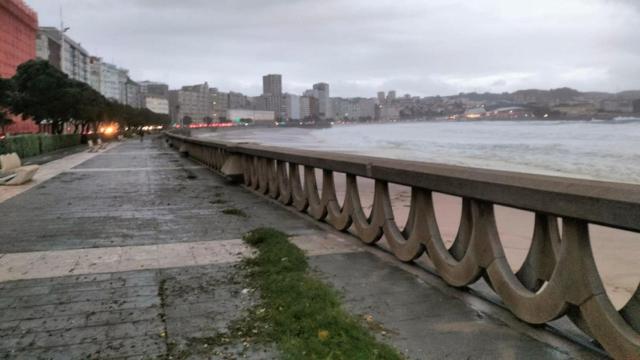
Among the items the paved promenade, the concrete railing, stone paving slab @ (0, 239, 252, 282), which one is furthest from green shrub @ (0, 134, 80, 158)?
the concrete railing

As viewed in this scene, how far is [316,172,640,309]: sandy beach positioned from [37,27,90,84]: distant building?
133m

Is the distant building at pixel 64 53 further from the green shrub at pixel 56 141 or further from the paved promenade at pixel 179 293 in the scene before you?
the paved promenade at pixel 179 293

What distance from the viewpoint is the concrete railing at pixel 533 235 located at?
3.30m

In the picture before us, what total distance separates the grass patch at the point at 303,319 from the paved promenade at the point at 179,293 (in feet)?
0.48

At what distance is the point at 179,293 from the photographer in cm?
497

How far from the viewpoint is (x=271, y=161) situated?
11.6 meters

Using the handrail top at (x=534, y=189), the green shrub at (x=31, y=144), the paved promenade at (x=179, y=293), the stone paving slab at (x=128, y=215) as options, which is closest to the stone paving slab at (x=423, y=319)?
the paved promenade at (x=179, y=293)

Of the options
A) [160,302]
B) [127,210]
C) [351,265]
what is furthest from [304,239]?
[127,210]

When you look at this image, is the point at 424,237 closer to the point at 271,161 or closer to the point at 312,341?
the point at 312,341

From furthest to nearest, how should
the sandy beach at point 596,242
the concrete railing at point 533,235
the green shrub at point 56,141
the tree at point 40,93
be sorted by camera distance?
1. the tree at point 40,93
2. the green shrub at point 56,141
3. the sandy beach at point 596,242
4. the concrete railing at point 533,235

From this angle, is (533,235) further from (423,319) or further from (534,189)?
(423,319)

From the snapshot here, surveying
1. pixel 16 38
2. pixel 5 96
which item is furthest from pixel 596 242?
pixel 16 38

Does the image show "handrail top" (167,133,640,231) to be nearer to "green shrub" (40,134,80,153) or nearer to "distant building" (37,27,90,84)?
"green shrub" (40,134,80,153)

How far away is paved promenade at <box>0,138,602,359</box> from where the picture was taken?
3.76 metres
